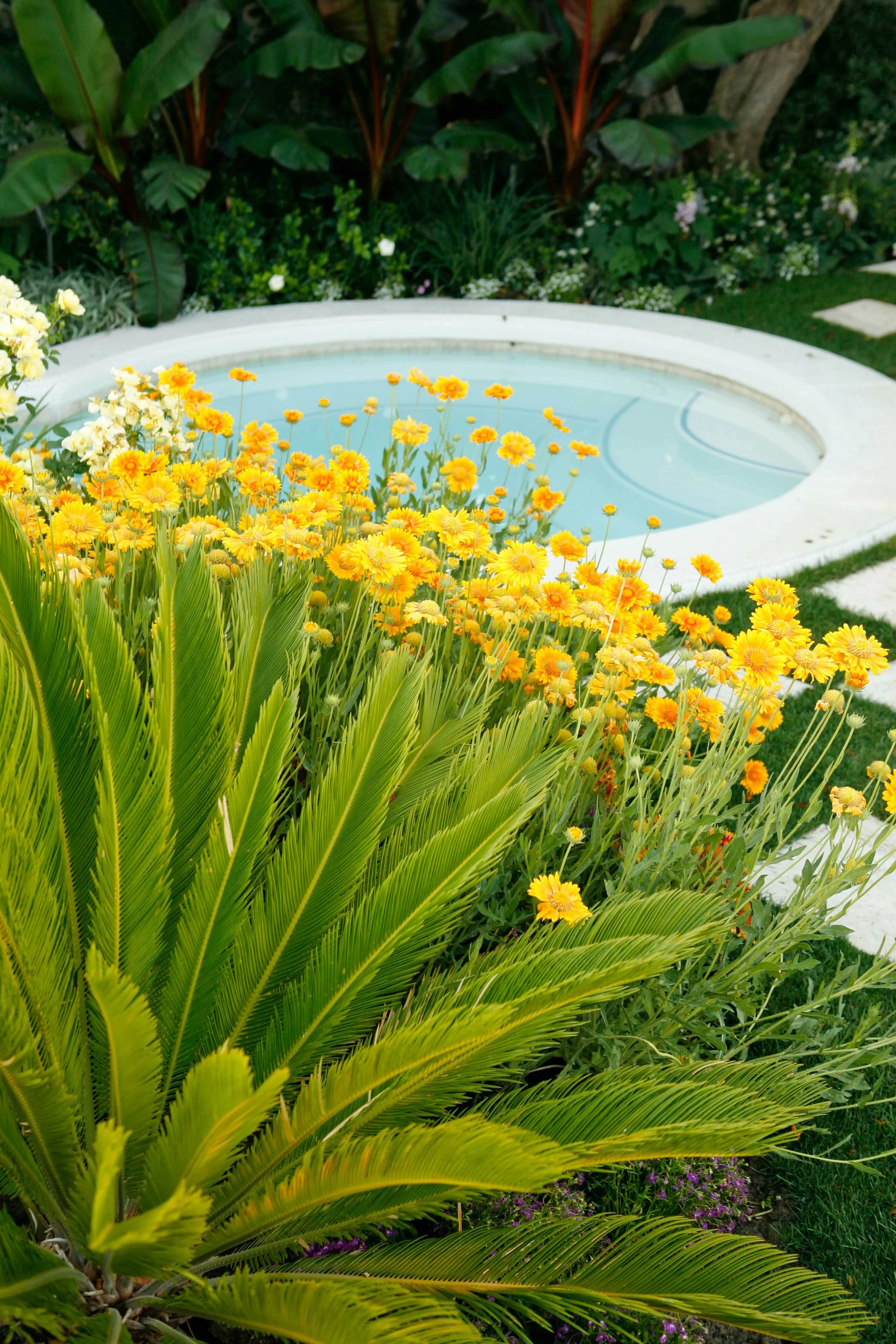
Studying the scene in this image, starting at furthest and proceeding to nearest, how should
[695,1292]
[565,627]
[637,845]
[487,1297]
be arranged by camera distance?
1. [565,627]
2. [637,845]
3. [487,1297]
4. [695,1292]

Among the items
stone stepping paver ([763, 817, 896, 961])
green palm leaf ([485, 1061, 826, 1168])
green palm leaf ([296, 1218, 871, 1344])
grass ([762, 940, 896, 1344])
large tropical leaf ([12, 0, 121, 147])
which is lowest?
grass ([762, 940, 896, 1344])

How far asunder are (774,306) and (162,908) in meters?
7.85

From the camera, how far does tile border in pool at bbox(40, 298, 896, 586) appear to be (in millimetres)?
4629

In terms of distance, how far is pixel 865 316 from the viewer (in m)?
7.82

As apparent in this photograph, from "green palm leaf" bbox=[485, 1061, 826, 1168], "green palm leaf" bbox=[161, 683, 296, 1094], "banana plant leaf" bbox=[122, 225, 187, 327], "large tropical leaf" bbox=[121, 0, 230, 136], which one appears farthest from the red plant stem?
"green palm leaf" bbox=[485, 1061, 826, 1168]

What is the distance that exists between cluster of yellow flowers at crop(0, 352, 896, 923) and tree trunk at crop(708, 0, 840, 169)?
7525 mm

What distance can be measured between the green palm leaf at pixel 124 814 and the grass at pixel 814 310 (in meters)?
6.55

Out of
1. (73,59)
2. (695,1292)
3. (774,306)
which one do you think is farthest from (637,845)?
(774,306)

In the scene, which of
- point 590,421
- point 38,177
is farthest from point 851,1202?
point 38,177

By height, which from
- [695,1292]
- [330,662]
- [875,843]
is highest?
[875,843]

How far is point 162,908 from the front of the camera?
150 centimetres

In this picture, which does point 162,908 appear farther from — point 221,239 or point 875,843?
point 221,239

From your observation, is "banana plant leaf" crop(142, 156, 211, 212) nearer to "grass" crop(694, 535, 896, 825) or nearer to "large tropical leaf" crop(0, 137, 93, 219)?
"large tropical leaf" crop(0, 137, 93, 219)

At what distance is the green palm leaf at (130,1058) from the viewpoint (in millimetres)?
1076
